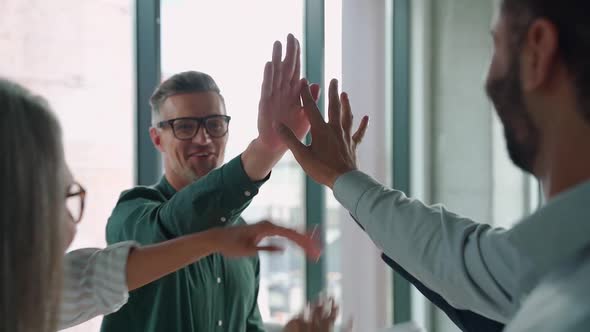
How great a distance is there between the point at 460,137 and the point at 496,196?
0.41 meters

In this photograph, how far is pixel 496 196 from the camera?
3.73 meters

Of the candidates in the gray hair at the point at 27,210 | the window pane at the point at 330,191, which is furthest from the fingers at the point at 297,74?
the window pane at the point at 330,191

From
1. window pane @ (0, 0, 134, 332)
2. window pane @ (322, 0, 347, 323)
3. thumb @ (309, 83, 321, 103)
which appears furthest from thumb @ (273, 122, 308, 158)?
window pane @ (322, 0, 347, 323)

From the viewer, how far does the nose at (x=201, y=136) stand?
70.6 inches

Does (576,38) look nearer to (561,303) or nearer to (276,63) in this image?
(561,303)

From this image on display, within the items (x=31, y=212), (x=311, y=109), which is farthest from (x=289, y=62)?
(x=31, y=212)

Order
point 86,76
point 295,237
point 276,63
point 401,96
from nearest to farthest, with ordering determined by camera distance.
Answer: point 295,237 < point 276,63 < point 86,76 < point 401,96

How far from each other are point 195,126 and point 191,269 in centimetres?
41

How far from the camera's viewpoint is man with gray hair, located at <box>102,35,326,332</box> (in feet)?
5.08

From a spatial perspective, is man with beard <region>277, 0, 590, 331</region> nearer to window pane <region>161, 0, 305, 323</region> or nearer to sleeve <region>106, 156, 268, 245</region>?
sleeve <region>106, 156, 268, 245</region>

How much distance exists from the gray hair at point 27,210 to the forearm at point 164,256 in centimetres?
28

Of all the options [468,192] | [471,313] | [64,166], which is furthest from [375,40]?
[64,166]

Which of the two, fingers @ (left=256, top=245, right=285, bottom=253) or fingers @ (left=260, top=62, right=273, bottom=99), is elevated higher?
fingers @ (left=260, top=62, right=273, bottom=99)

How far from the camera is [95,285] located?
1.18 m
